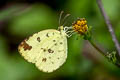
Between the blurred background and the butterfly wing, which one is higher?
the blurred background

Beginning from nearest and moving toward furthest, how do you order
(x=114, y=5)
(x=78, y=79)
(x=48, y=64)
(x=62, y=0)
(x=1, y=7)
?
(x=48, y=64)
(x=78, y=79)
(x=114, y=5)
(x=62, y=0)
(x=1, y=7)

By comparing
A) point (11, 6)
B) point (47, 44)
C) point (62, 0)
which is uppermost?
point (11, 6)

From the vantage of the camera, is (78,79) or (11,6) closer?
(78,79)

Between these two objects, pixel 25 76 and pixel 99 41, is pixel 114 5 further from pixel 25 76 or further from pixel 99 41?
pixel 25 76

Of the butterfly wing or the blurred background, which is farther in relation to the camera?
the blurred background

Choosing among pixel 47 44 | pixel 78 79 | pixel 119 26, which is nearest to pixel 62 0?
pixel 119 26

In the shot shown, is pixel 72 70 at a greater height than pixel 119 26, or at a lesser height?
lesser
